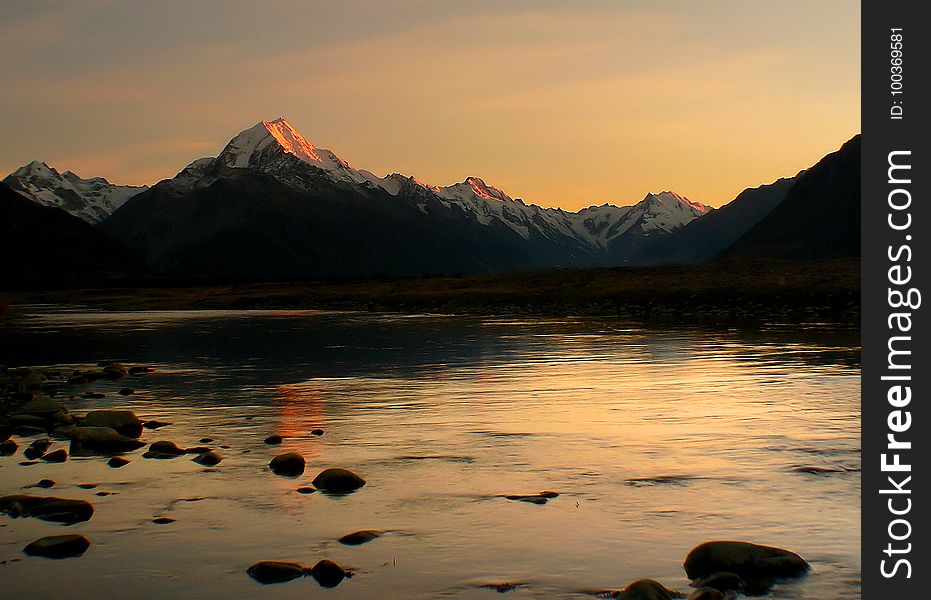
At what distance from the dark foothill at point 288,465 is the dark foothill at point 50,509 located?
4.42m

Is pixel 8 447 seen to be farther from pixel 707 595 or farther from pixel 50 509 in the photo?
pixel 707 595

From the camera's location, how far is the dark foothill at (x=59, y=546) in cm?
1554

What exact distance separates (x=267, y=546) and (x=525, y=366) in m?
28.5

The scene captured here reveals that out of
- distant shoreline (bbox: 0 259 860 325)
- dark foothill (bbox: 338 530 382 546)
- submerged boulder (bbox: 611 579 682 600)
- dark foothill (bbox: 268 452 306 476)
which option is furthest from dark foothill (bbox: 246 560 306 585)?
distant shoreline (bbox: 0 259 860 325)

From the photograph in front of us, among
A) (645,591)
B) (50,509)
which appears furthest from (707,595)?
(50,509)

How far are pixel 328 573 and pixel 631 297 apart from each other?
85539 millimetres

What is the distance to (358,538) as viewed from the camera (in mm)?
16344

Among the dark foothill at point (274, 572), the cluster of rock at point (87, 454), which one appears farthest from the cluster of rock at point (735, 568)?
the cluster of rock at point (87, 454)

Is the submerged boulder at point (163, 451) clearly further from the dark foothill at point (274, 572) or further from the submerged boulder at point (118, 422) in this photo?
the dark foothill at point (274, 572)

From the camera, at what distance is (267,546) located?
16.1 meters

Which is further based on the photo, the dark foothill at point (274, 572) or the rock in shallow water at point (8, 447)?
the rock in shallow water at point (8, 447)

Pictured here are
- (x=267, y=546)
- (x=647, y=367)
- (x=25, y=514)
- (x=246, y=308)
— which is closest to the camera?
(x=267, y=546)
